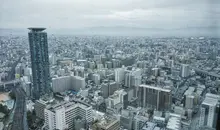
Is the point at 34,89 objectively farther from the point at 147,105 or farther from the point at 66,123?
the point at 147,105

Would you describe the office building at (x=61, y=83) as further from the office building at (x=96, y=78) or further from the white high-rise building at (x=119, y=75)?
the white high-rise building at (x=119, y=75)

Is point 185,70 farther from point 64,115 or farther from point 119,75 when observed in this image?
point 64,115

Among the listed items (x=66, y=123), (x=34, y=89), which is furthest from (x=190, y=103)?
(x=34, y=89)

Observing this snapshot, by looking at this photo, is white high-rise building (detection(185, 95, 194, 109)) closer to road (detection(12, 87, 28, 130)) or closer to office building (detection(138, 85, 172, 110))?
office building (detection(138, 85, 172, 110))

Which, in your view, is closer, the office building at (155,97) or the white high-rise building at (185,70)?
the office building at (155,97)

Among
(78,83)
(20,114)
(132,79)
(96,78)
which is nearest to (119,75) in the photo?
(132,79)

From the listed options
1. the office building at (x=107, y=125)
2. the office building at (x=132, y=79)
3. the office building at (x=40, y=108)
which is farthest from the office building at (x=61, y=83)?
the office building at (x=107, y=125)

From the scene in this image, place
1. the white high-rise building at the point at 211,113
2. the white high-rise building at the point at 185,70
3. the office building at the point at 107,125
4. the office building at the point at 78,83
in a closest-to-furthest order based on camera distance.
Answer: the white high-rise building at the point at 211,113 → the office building at the point at 107,125 → the white high-rise building at the point at 185,70 → the office building at the point at 78,83
